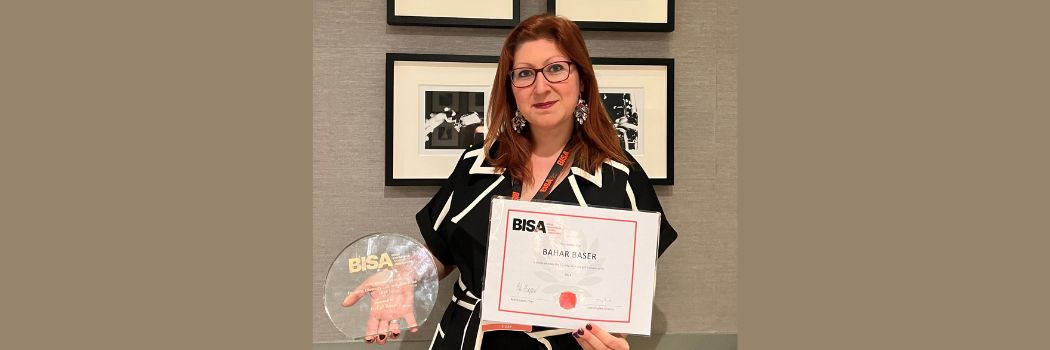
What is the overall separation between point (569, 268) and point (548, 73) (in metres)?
0.50

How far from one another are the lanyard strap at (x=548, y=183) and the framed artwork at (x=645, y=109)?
55 centimetres

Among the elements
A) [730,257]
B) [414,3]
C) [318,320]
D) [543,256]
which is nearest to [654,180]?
[730,257]

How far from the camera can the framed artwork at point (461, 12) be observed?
2387 mm

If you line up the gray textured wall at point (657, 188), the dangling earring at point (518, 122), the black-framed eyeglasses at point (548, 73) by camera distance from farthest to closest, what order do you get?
the gray textured wall at point (657, 188)
the dangling earring at point (518, 122)
the black-framed eyeglasses at point (548, 73)

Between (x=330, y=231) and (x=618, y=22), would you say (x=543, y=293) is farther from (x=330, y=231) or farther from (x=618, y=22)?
(x=618, y=22)

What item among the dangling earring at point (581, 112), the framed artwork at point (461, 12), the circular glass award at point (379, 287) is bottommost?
the circular glass award at point (379, 287)

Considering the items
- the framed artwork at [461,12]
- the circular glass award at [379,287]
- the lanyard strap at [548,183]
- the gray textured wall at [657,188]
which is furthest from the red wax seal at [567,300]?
the framed artwork at [461,12]

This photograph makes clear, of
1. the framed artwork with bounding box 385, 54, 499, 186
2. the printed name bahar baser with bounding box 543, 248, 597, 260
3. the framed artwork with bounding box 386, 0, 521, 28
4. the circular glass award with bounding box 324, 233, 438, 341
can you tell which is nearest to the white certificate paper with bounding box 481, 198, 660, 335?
the printed name bahar baser with bounding box 543, 248, 597, 260

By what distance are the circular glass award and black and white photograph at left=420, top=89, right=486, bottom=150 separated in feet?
1.80

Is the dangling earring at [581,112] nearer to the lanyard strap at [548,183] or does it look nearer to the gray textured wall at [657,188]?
the lanyard strap at [548,183]

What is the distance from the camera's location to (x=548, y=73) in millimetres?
1896

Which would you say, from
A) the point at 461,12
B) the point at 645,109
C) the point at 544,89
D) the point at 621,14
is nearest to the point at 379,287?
the point at 544,89

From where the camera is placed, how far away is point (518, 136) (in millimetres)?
2029

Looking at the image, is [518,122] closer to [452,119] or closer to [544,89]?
[544,89]
